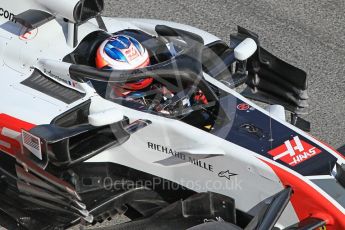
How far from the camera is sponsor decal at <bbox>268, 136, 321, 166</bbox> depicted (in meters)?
6.40

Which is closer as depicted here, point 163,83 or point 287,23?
point 163,83

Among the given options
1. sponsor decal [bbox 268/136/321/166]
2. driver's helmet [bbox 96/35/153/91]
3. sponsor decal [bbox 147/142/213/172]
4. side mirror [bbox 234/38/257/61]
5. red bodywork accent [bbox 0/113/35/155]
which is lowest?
red bodywork accent [bbox 0/113/35/155]

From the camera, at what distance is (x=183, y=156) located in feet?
21.5

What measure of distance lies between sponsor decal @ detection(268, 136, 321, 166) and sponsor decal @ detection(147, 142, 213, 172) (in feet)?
1.69

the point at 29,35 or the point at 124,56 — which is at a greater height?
the point at 124,56

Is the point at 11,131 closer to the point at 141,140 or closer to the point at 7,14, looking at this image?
the point at 141,140

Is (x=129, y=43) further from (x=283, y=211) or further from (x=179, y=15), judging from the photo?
(x=179, y=15)

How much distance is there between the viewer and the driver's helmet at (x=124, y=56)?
6.92 meters

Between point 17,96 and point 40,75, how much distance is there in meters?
0.30

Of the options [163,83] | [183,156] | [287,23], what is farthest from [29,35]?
[287,23]

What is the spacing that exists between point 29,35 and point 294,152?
259 cm

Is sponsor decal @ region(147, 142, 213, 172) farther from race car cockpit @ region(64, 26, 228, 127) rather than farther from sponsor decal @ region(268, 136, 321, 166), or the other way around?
sponsor decal @ region(268, 136, 321, 166)

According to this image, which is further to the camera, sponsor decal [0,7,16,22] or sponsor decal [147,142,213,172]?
sponsor decal [0,7,16,22]

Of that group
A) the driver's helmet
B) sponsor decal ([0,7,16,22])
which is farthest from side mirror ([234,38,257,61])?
sponsor decal ([0,7,16,22])
